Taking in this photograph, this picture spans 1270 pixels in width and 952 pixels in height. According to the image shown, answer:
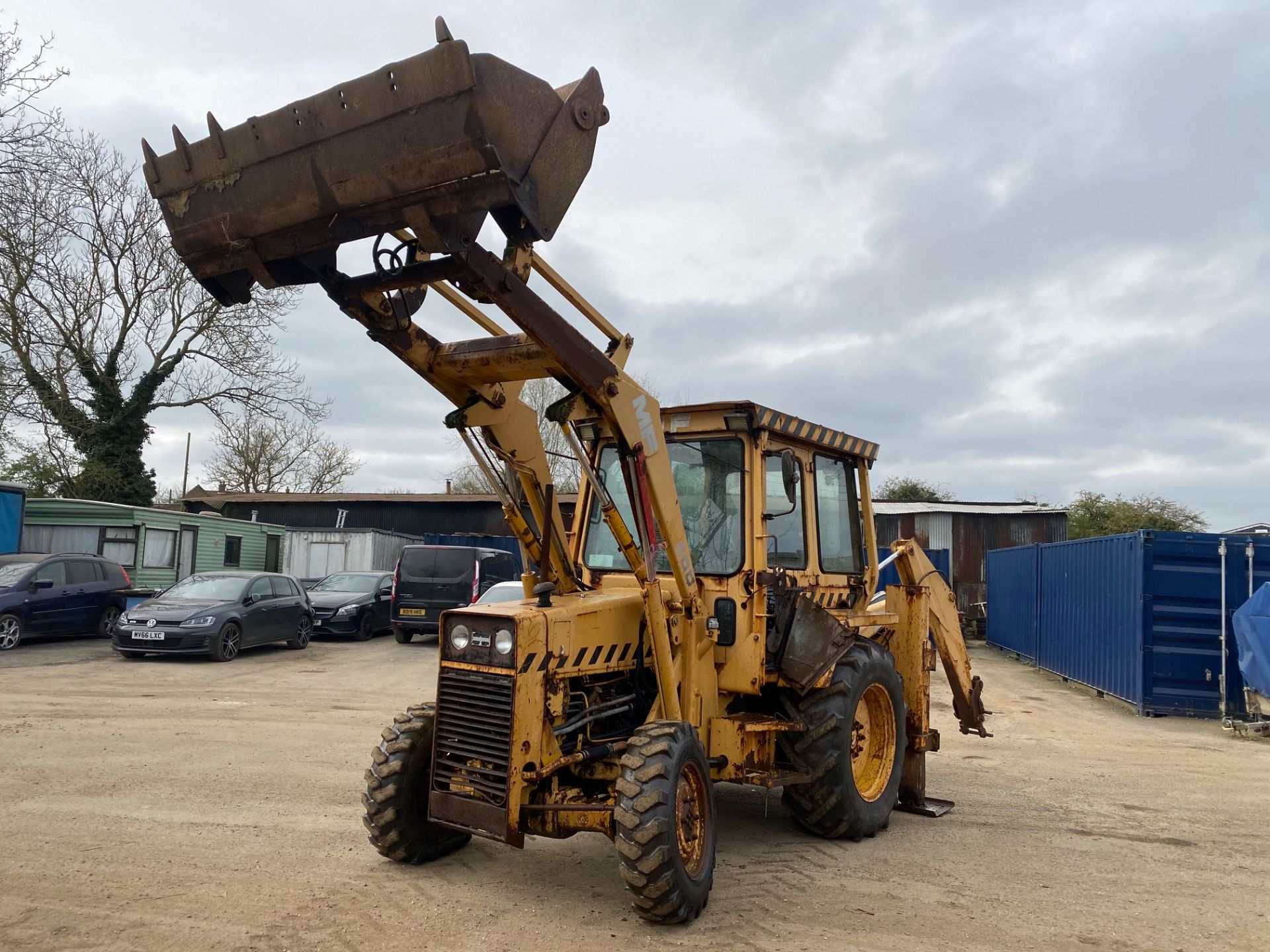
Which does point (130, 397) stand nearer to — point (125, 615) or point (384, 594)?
point (384, 594)

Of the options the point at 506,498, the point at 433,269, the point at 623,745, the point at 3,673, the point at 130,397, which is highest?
the point at 130,397

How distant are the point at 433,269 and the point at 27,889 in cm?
353

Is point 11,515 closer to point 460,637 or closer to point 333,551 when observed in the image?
point 333,551

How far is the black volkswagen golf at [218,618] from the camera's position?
14.2 metres

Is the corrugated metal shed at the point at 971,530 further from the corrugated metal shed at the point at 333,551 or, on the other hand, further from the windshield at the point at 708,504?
the windshield at the point at 708,504

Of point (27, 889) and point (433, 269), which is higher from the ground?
point (433, 269)

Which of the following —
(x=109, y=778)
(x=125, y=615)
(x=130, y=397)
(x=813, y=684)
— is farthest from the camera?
(x=130, y=397)

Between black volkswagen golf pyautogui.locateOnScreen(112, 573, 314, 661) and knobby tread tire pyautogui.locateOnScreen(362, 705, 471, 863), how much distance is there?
10679mm

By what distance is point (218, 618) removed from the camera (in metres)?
14.6

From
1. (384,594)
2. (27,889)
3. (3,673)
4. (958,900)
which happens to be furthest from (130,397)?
(958,900)

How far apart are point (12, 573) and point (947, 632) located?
47.9 feet

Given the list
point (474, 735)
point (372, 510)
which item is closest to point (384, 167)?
point (474, 735)

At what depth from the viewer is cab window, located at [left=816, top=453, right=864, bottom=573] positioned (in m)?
6.31

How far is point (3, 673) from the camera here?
40.7ft
